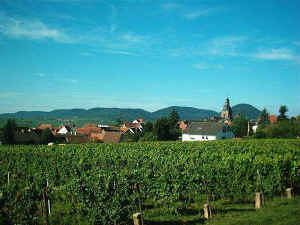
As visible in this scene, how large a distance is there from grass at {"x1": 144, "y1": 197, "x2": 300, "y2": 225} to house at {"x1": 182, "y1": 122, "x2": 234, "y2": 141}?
187 feet

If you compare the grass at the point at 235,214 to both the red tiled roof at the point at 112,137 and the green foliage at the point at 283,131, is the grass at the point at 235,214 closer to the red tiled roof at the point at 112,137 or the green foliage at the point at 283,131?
the green foliage at the point at 283,131

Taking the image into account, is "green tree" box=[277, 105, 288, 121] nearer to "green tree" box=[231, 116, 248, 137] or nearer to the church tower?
"green tree" box=[231, 116, 248, 137]

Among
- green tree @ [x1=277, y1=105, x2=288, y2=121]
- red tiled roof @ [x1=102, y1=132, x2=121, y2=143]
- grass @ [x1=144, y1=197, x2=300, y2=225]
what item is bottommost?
red tiled roof @ [x1=102, y1=132, x2=121, y2=143]

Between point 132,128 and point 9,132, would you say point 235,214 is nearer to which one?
point 9,132

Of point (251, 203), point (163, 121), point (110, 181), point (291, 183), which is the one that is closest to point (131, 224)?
point (110, 181)

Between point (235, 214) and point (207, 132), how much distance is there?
61.1m

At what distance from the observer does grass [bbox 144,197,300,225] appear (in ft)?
29.4

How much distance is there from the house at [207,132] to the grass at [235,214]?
5698cm

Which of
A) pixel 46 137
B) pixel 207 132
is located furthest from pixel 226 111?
pixel 46 137

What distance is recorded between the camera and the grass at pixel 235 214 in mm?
8961

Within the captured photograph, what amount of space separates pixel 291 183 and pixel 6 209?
13.0 metres

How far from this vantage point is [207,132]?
230 feet

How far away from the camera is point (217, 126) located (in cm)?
6988

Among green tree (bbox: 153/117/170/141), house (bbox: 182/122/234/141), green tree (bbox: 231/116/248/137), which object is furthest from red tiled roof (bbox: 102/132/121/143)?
green tree (bbox: 231/116/248/137)
